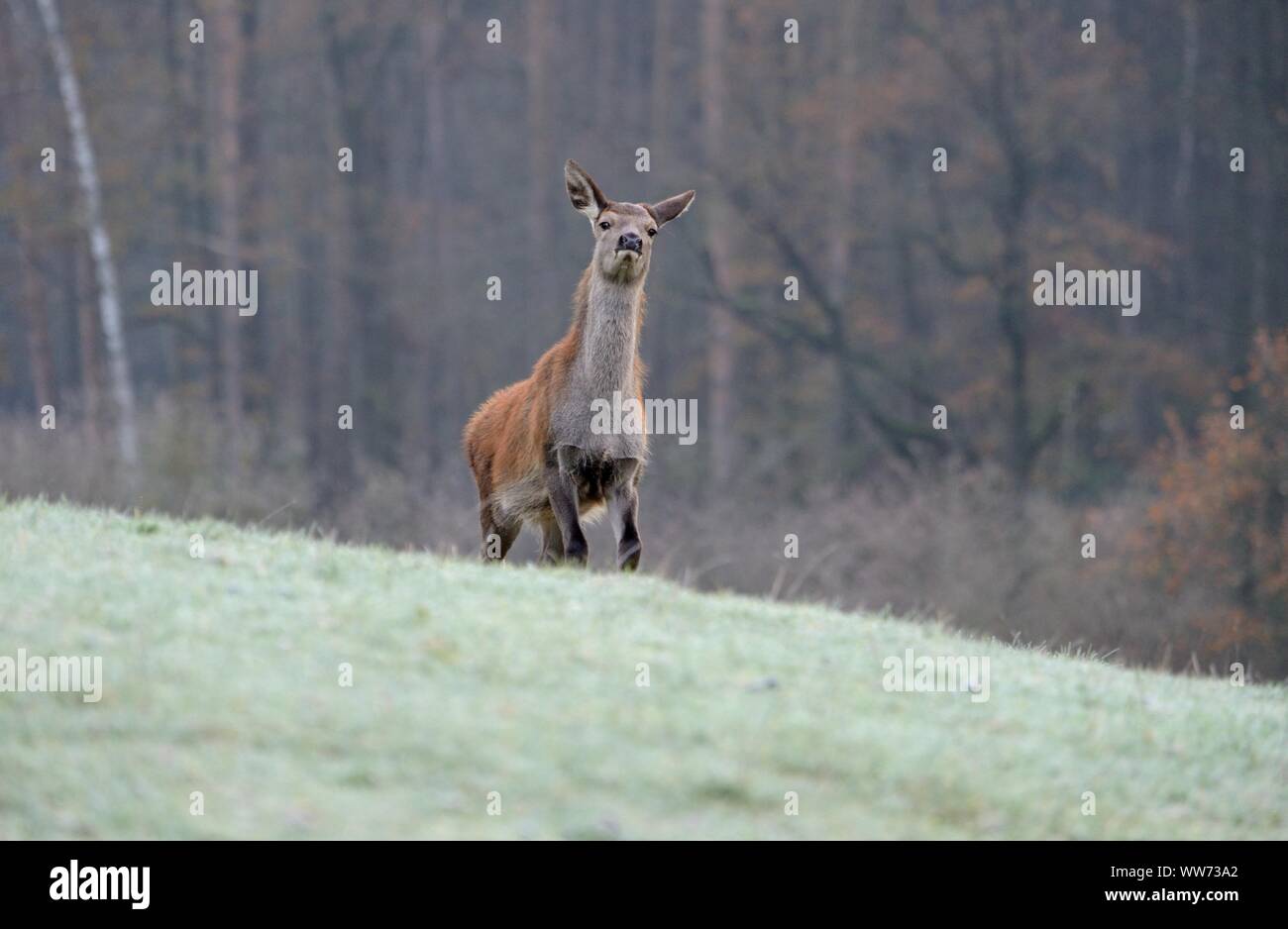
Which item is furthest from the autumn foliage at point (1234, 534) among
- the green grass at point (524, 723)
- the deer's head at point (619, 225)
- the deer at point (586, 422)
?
the deer's head at point (619, 225)

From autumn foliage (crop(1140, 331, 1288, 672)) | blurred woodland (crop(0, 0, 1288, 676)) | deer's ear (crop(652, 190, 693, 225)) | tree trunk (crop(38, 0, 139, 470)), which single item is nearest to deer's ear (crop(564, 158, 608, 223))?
deer's ear (crop(652, 190, 693, 225))

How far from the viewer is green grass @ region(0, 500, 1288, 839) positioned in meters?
5.78

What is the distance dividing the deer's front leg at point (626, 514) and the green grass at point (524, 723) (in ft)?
4.17

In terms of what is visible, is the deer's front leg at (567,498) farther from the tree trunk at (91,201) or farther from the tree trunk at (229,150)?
the tree trunk at (229,150)

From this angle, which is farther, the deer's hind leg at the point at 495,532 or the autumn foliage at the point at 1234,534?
the autumn foliage at the point at 1234,534

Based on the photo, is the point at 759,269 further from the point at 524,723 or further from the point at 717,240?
the point at 524,723

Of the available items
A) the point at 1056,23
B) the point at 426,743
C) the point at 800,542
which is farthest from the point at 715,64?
the point at 426,743

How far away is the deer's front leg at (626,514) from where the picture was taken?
10.6 m

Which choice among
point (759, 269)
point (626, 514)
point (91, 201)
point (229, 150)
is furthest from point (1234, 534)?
point (229, 150)

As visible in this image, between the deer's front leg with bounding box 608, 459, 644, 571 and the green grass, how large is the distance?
1270 millimetres

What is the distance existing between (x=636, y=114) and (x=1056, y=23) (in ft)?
43.7

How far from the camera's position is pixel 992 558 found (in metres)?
21.1

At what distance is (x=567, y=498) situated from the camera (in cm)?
1057

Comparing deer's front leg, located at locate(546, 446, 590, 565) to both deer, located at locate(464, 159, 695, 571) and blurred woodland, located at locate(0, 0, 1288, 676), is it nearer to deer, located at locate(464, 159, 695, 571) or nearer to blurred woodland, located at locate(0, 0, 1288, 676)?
deer, located at locate(464, 159, 695, 571)
